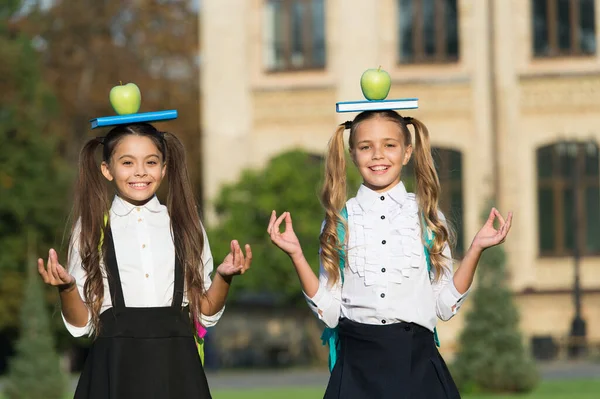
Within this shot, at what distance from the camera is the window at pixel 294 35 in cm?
3114

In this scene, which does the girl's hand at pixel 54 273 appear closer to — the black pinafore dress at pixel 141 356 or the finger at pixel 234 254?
the black pinafore dress at pixel 141 356

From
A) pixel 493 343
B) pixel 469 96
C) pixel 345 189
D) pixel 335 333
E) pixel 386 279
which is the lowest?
pixel 493 343

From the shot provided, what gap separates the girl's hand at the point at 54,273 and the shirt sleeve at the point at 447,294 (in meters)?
1.80

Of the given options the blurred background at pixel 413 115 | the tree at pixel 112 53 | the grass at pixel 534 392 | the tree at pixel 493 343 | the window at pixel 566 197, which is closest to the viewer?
the grass at pixel 534 392

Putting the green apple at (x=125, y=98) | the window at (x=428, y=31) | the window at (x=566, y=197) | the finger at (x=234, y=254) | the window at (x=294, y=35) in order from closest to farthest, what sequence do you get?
the finger at (x=234, y=254) → the green apple at (x=125, y=98) → the window at (x=566, y=197) → the window at (x=428, y=31) → the window at (x=294, y=35)

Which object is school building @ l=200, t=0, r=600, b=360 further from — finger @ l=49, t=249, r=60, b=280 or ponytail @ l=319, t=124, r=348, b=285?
finger @ l=49, t=249, r=60, b=280

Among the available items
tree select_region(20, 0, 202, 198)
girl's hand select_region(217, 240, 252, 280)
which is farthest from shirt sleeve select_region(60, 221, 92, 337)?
tree select_region(20, 0, 202, 198)

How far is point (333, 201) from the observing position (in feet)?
25.1

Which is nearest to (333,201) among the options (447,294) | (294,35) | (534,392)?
(447,294)

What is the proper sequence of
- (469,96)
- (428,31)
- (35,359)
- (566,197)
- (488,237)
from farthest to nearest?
(428,31) < (469,96) < (566,197) < (35,359) < (488,237)

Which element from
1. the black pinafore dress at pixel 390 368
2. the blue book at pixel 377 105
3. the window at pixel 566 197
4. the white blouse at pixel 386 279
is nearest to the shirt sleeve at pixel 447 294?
the white blouse at pixel 386 279

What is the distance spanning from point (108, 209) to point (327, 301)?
121 cm

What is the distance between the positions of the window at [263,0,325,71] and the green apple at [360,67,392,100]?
23.6m

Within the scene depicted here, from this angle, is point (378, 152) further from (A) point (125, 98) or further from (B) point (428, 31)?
(B) point (428, 31)
